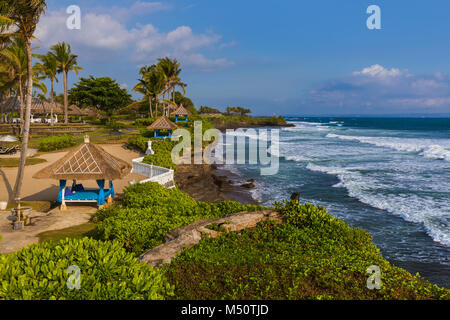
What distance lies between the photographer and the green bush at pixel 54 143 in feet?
88.4

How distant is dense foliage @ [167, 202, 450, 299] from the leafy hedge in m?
1.91

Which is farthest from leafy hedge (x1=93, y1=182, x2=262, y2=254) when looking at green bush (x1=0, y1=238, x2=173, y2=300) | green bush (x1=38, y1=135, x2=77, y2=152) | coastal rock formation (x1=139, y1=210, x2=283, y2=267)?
green bush (x1=38, y1=135, x2=77, y2=152)

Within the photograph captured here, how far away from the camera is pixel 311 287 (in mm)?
4848

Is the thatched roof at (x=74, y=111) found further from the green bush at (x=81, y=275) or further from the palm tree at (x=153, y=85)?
the green bush at (x=81, y=275)

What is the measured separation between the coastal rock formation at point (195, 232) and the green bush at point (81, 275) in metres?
1.13

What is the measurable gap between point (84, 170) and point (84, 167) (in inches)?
5.3

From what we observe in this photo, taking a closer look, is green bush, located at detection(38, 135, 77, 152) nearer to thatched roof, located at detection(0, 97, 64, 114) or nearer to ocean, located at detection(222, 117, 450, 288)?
ocean, located at detection(222, 117, 450, 288)

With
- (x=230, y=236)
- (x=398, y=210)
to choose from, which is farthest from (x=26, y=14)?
(x=398, y=210)

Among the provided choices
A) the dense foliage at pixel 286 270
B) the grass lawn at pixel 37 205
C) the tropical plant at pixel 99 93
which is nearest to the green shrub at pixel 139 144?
the grass lawn at pixel 37 205

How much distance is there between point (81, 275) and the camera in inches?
164

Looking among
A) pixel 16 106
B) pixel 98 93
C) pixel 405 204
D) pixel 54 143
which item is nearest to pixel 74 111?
pixel 98 93

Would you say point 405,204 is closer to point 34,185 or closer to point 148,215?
point 148,215
